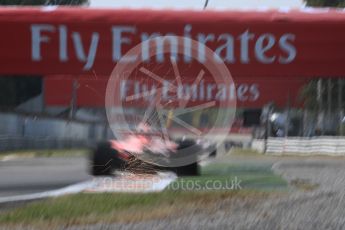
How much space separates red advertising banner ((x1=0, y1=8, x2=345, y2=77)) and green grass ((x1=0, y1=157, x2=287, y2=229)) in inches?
59.3

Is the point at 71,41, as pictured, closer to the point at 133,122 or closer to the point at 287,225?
the point at 133,122

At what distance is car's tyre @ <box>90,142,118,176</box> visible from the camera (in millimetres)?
7609

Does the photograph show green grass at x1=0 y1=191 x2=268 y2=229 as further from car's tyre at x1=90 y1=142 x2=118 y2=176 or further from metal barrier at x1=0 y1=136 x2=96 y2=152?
metal barrier at x1=0 y1=136 x2=96 y2=152

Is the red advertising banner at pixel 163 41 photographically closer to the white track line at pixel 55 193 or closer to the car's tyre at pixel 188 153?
the car's tyre at pixel 188 153

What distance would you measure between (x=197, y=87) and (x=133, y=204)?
5.05 ft

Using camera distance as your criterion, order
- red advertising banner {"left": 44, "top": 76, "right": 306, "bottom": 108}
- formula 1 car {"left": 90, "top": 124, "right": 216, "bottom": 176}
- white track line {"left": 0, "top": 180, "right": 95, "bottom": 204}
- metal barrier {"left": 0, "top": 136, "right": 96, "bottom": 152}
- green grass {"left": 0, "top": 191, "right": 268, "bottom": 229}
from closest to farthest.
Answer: green grass {"left": 0, "top": 191, "right": 268, "bottom": 229} → red advertising banner {"left": 44, "top": 76, "right": 306, "bottom": 108} → metal barrier {"left": 0, "top": 136, "right": 96, "bottom": 152} → formula 1 car {"left": 90, "top": 124, "right": 216, "bottom": 176} → white track line {"left": 0, "top": 180, "right": 95, "bottom": 204}

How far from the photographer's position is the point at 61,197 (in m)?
8.07

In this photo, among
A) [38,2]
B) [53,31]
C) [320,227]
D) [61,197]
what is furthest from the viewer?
[38,2]

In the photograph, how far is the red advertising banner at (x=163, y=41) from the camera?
7305 millimetres

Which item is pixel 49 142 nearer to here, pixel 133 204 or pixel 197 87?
pixel 133 204

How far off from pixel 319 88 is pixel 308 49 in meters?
0.46

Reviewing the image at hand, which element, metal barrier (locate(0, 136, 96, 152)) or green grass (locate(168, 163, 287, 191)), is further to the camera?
green grass (locate(168, 163, 287, 191))

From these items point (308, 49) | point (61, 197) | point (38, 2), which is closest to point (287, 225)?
point (308, 49)

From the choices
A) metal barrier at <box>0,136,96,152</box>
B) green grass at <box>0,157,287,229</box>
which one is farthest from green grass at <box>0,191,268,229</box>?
metal barrier at <box>0,136,96,152</box>
